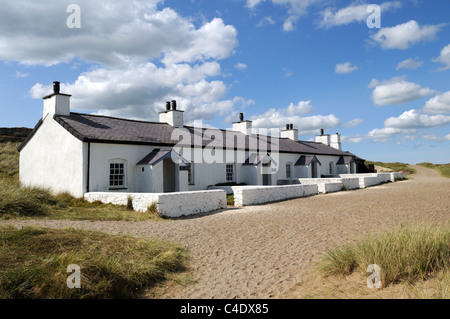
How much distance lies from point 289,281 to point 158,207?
671 cm

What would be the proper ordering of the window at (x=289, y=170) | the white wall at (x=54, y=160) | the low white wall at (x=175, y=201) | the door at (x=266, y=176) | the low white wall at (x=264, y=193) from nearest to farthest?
the low white wall at (x=175, y=201)
the low white wall at (x=264, y=193)
the white wall at (x=54, y=160)
the door at (x=266, y=176)
the window at (x=289, y=170)

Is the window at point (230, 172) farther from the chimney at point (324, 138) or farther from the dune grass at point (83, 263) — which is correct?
the chimney at point (324, 138)

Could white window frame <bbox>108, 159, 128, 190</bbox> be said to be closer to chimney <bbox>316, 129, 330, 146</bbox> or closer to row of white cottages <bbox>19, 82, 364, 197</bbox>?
row of white cottages <bbox>19, 82, 364, 197</bbox>

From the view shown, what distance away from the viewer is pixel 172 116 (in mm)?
22453

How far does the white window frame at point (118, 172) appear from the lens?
15.7 m

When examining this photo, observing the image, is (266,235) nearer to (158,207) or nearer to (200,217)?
(200,217)

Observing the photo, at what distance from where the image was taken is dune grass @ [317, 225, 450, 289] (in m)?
4.61

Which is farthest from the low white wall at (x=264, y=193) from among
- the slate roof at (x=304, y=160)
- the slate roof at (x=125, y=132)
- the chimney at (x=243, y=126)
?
the chimney at (x=243, y=126)

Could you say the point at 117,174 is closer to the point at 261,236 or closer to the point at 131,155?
the point at 131,155

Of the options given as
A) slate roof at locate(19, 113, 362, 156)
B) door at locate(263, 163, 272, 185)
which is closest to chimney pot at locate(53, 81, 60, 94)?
slate roof at locate(19, 113, 362, 156)

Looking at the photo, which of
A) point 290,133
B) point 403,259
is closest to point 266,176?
point 290,133

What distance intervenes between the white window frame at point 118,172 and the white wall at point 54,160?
1.38 metres
